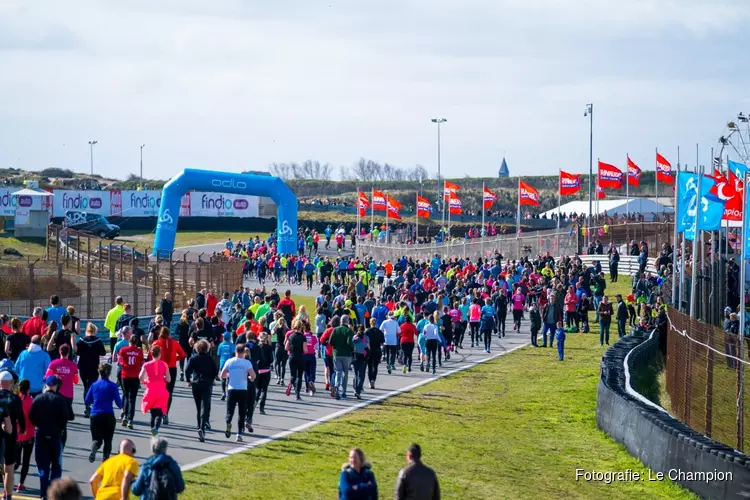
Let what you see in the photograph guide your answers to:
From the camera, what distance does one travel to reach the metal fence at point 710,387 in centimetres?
1499

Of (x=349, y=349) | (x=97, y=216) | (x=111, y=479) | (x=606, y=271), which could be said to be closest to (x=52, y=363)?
(x=111, y=479)

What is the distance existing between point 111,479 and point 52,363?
16.3 ft

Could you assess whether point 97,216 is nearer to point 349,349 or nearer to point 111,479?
point 349,349

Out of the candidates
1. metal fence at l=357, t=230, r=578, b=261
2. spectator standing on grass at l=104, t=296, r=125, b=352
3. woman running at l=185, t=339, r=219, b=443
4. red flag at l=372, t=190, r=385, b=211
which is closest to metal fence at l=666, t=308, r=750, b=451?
woman running at l=185, t=339, r=219, b=443

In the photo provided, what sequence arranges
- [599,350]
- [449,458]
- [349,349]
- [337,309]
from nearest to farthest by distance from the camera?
[449,458], [349,349], [337,309], [599,350]

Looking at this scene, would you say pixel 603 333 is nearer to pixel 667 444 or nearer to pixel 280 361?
pixel 280 361

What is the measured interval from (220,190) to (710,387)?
125 ft

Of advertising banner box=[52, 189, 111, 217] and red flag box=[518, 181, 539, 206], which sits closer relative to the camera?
red flag box=[518, 181, 539, 206]

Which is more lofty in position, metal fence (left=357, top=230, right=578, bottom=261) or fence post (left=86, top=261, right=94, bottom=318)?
metal fence (left=357, top=230, right=578, bottom=261)

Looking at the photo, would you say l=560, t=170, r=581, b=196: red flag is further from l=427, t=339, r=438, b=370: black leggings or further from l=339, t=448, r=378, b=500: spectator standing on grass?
l=339, t=448, r=378, b=500: spectator standing on grass

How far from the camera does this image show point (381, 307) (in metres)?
26.2

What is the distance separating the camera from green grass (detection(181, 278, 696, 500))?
13.5 m

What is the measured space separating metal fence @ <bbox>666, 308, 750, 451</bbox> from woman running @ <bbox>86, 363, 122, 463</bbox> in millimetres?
7651

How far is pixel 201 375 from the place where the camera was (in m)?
15.5
